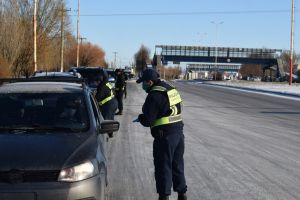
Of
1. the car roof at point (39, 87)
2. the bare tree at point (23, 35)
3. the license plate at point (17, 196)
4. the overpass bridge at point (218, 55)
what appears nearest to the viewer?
the license plate at point (17, 196)

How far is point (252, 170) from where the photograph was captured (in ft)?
31.3

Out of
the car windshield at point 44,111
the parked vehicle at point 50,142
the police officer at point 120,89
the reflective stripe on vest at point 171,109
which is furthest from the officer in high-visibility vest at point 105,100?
the reflective stripe on vest at point 171,109

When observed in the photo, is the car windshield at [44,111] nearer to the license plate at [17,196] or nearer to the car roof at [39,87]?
the car roof at [39,87]

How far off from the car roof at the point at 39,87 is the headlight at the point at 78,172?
185cm

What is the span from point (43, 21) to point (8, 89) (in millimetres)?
47299

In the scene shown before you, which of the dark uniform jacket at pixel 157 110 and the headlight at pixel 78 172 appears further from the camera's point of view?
the dark uniform jacket at pixel 157 110

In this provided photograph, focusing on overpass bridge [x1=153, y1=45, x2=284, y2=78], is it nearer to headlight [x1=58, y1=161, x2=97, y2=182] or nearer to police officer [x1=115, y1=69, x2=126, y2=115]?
police officer [x1=115, y1=69, x2=126, y2=115]

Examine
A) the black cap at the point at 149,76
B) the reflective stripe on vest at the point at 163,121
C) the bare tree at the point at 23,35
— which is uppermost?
the bare tree at the point at 23,35

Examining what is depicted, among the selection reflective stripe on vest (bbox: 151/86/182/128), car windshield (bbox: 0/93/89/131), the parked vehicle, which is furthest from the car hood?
reflective stripe on vest (bbox: 151/86/182/128)

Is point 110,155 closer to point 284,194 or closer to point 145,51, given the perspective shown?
point 284,194

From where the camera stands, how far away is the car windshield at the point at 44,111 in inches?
255

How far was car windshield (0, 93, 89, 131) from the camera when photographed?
21.2 ft

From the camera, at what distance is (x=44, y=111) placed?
6.83 metres

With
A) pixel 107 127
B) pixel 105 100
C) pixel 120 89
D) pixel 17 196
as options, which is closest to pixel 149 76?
pixel 107 127
